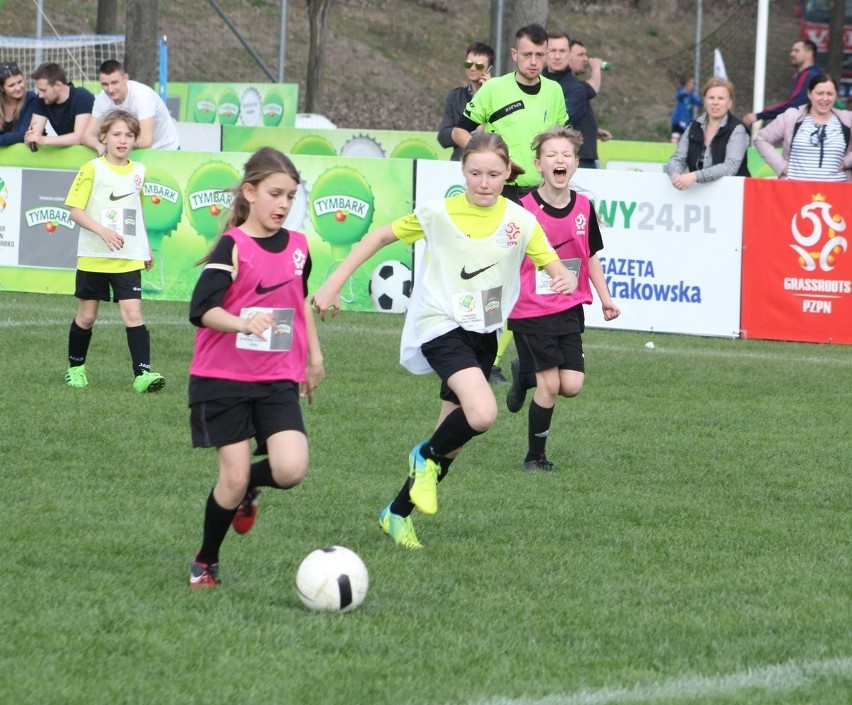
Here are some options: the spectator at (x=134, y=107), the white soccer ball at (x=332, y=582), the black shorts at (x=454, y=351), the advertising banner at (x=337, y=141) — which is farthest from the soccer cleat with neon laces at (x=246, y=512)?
the advertising banner at (x=337, y=141)

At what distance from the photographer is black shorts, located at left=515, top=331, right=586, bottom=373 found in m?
7.90

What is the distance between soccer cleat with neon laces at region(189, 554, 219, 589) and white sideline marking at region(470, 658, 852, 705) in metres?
1.48

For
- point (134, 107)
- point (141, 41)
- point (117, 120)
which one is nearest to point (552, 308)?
point (117, 120)

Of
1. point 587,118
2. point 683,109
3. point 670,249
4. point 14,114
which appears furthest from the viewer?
point 683,109

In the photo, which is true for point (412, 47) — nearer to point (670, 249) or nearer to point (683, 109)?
Result: point (683, 109)

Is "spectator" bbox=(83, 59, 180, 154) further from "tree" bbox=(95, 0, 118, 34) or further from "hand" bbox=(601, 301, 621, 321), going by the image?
"tree" bbox=(95, 0, 118, 34)

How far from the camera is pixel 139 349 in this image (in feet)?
32.4

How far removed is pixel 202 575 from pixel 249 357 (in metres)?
0.80

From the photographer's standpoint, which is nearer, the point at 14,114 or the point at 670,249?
the point at 670,249

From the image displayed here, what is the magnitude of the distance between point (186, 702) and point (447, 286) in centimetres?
268

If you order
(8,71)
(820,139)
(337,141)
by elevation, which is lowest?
(820,139)

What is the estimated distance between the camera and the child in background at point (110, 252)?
388 inches

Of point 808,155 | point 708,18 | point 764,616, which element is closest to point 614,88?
point 708,18

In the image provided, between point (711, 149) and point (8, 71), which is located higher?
point (8, 71)
